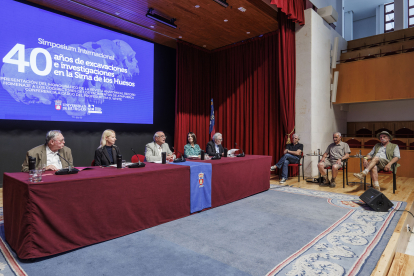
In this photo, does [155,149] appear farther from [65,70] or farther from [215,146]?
[65,70]

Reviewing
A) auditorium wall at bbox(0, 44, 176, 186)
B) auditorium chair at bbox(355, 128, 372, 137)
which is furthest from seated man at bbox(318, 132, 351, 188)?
auditorium wall at bbox(0, 44, 176, 186)

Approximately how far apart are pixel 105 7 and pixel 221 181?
415 centimetres

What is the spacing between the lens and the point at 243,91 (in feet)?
22.8

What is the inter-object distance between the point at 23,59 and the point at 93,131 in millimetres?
1804

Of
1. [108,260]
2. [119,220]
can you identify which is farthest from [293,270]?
[119,220]

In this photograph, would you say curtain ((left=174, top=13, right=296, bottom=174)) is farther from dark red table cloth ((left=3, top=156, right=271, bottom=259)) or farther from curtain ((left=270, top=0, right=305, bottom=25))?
dark red table cloth ((left=3, top=156, right=271, bottom=259))

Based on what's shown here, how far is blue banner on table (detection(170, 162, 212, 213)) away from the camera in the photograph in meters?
3.10

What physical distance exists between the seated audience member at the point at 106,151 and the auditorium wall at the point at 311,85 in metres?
4.23

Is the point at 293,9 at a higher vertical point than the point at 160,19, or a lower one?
higher

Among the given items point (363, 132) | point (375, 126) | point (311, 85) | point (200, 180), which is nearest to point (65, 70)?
point (200, 180)

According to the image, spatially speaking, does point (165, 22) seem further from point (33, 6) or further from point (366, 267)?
point (366, 267)

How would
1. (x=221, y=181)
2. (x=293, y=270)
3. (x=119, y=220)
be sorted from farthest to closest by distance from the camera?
(x=221, y=181) < (x=119, y=220) < (x=293, y=270)

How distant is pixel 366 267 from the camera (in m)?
1.89

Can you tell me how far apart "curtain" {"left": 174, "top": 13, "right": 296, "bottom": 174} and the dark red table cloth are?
388 cm
